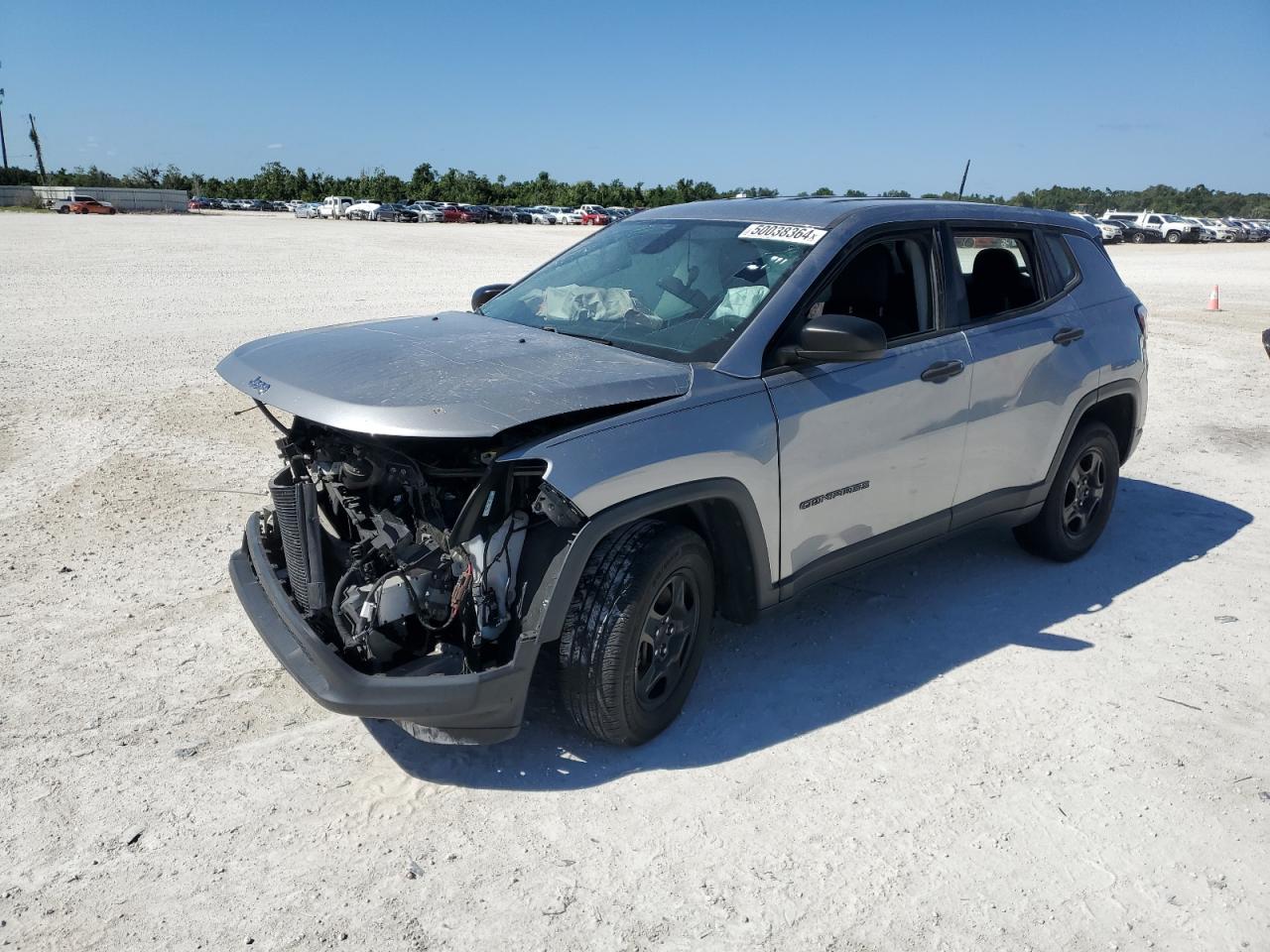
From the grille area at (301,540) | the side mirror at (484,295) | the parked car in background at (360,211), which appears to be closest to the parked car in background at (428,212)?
the parked car in background at (360,211)

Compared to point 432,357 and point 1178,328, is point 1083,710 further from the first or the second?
point 1178,328

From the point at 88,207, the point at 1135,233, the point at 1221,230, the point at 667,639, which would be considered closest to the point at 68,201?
the point at 88,207

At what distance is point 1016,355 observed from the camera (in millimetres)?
4812

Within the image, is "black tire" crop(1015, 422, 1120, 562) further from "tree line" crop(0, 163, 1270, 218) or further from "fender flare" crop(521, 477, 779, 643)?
"tree line" crop(0, 163, 1270, 218)

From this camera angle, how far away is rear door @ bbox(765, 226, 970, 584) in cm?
388

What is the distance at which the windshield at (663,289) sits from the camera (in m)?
3.96

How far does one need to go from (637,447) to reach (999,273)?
9.25ft

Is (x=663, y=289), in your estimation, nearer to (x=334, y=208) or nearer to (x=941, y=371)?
(x=941, y=371)

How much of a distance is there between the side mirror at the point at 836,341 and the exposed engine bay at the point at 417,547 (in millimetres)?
1187

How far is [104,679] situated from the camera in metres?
4.01

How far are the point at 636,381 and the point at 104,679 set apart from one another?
2.47 m

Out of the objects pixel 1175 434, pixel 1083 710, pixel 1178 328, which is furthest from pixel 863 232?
pixel 1178 328

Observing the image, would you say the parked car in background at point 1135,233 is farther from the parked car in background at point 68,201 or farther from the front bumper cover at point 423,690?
the parked car in background at point 68,201

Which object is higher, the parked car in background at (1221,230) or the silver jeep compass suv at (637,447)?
the silver jeep compass suv at (637,447)
